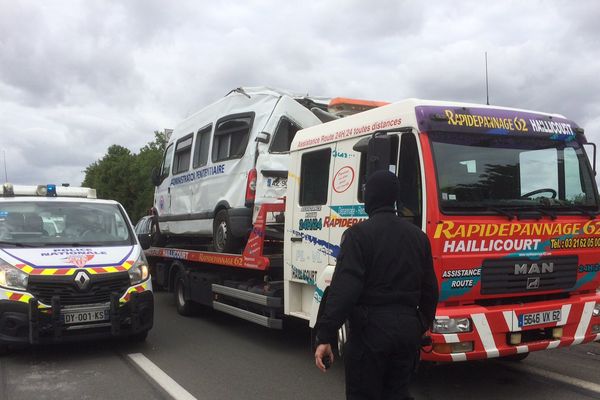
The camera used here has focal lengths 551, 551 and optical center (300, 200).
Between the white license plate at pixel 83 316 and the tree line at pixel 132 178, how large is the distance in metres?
47.4

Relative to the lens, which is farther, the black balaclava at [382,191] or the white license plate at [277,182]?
the white license plate at [277,182]

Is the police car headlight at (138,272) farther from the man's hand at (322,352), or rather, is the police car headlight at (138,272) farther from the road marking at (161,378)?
the man's hand at (322,352)

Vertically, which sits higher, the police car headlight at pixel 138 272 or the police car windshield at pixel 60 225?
the police car windshield at pixel 60 225

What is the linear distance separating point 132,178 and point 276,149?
1990 inches

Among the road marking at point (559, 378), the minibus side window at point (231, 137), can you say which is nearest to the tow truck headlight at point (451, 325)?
the road marking at point (559, 378)

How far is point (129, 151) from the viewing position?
63.9 m

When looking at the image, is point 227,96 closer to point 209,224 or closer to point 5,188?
point 209,224

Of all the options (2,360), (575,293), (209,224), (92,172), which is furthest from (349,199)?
(92,172)

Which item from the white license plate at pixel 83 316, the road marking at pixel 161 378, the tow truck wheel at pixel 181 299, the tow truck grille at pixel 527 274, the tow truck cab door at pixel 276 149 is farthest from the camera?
the tow truck wheel at pixel 181 299

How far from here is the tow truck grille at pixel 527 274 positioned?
458 cm

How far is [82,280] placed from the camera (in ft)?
20.4

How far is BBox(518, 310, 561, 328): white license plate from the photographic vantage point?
15.1 ft

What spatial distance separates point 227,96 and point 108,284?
346cm

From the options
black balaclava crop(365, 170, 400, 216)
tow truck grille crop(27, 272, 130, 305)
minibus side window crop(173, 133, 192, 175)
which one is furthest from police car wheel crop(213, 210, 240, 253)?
black balaclava crop(365, 170, 400, 216)
